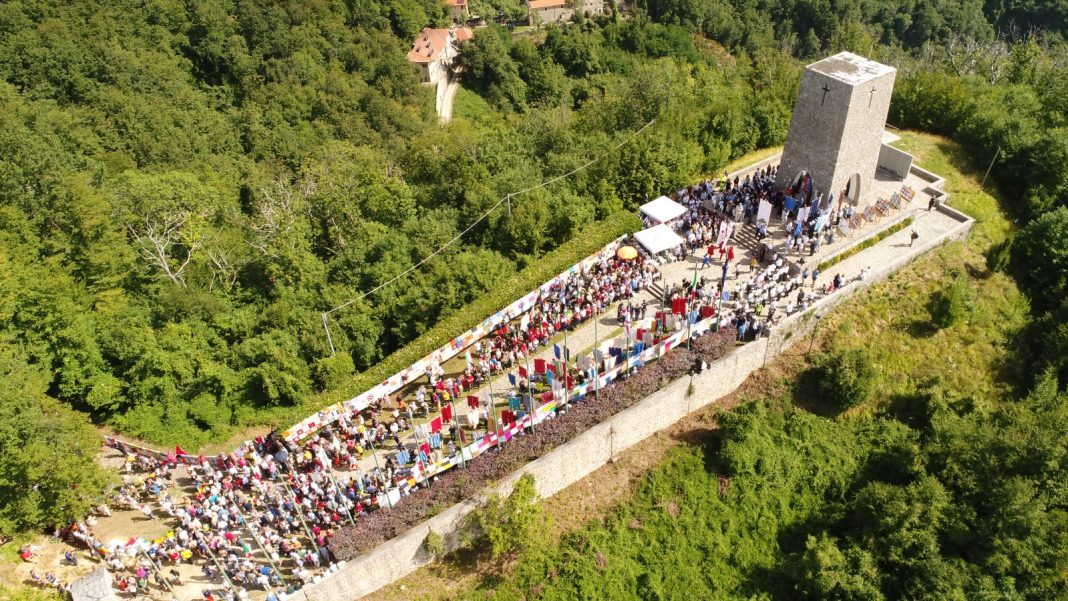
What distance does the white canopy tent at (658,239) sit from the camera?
32.3 m

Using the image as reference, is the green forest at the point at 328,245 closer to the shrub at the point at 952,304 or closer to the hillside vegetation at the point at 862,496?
the hillside vegetation at the point at 862,496

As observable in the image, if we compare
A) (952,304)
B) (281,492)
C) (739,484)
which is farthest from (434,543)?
(952,304)

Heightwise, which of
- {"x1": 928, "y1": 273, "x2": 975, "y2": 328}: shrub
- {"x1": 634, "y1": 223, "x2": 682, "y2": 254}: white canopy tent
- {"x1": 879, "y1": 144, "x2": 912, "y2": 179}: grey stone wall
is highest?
{"x1": 879, "y1": 144, "x2": 912, "y2": 179}: grey stone wall

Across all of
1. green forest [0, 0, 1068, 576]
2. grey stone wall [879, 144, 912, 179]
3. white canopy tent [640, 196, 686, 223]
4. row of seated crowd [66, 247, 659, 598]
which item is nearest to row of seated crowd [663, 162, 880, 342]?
white canopy tent [640, 196, 686, 223]

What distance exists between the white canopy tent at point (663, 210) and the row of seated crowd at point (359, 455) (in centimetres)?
112

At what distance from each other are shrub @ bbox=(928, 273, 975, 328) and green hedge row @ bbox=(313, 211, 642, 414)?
13767mm

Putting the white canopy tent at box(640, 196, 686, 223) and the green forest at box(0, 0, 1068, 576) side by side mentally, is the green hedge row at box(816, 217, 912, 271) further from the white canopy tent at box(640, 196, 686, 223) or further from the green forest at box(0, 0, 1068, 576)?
the white canopy tent at box(640, 196, 686, 223)

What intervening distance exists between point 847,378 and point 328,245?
28.7 m

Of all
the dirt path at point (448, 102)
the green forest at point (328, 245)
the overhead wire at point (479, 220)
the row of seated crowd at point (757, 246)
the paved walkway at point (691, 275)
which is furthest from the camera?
the dirt path at point (448, 102)

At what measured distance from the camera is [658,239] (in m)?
32.7

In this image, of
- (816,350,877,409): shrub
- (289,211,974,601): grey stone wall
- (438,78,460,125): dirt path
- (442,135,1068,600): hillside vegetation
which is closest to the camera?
(442,135,1068,600): hillside vegetation

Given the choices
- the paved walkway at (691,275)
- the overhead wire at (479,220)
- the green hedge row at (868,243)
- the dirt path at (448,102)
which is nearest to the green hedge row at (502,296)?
the paved walkway at (691,275)

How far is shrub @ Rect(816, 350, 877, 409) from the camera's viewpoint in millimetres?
28125

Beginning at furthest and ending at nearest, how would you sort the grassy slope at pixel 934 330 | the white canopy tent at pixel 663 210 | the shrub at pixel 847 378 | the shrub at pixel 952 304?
1. the white canopy tent at pixel 663 210
2. the shrub at pixel 952 304
3. the grassy slope at pixel 934 330
4. the shrub at pixel 847 378
